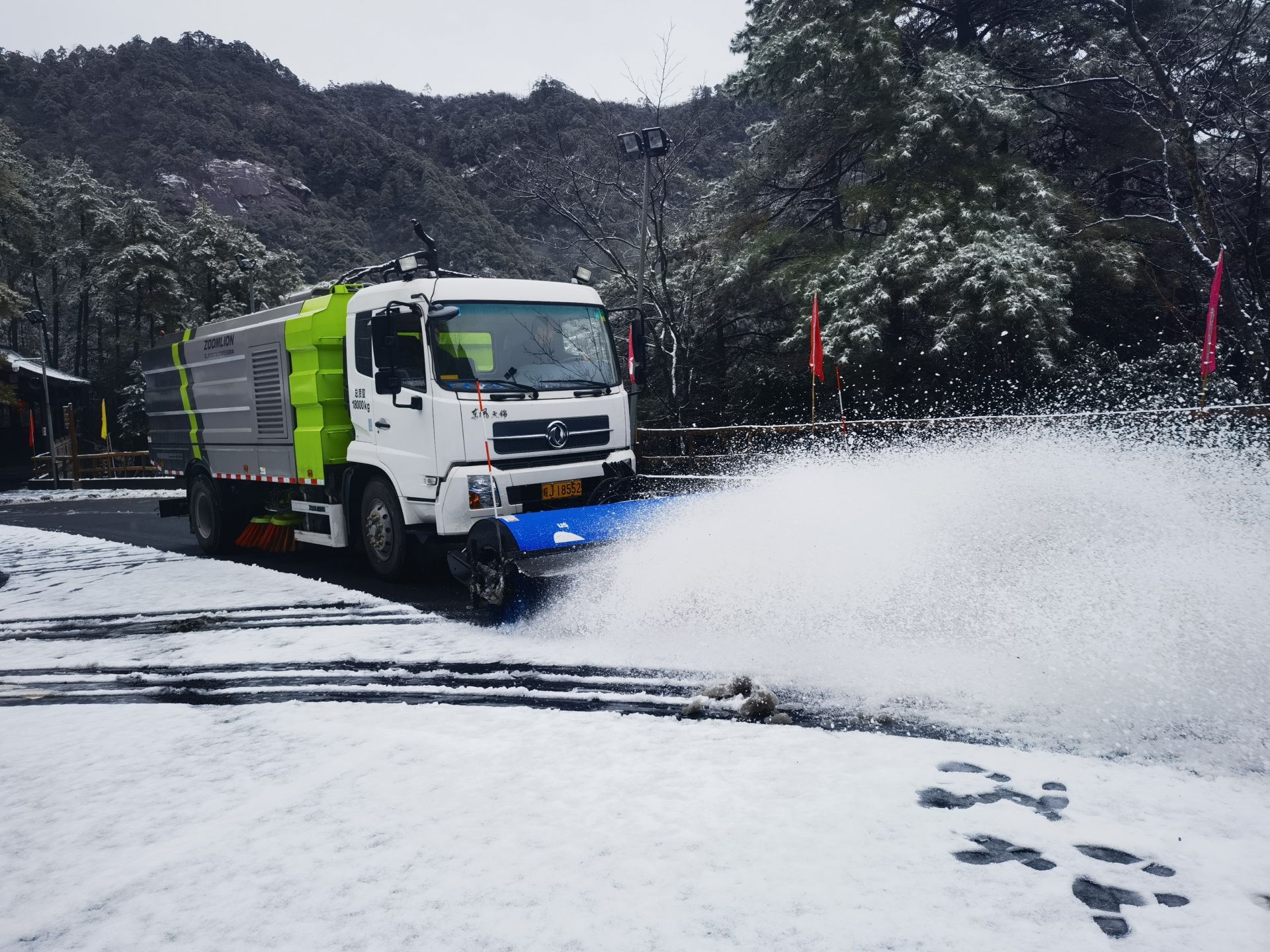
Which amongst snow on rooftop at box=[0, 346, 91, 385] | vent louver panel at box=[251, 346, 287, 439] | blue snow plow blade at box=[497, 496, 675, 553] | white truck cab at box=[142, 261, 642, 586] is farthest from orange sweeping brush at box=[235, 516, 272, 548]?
snow on rooftop at box=[0, 346, 91, 385]

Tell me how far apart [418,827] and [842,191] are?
20.7 metres

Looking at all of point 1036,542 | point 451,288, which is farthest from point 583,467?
point 1036,542

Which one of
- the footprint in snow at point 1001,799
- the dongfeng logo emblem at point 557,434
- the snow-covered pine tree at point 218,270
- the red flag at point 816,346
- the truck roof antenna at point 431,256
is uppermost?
the snow-covered pine tree at point 218,270

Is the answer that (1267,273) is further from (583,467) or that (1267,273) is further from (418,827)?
(418,827)

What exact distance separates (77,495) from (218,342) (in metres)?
23.7

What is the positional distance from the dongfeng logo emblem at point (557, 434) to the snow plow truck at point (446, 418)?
0.5 inches

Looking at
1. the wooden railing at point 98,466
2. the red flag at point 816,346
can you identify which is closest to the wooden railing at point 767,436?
the red flag at point 816,346

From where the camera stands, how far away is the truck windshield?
25.0ft

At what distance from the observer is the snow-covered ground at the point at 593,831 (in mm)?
2586

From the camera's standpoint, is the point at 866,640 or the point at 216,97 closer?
the point at 866,640

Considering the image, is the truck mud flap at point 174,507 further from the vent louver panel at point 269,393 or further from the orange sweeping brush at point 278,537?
the vent louver panel at point 269,393

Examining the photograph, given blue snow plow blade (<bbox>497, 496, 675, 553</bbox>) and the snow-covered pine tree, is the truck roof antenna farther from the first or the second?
the snow-covered pine tree

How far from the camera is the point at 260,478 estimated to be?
32.9ft

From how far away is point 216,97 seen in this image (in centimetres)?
11381
